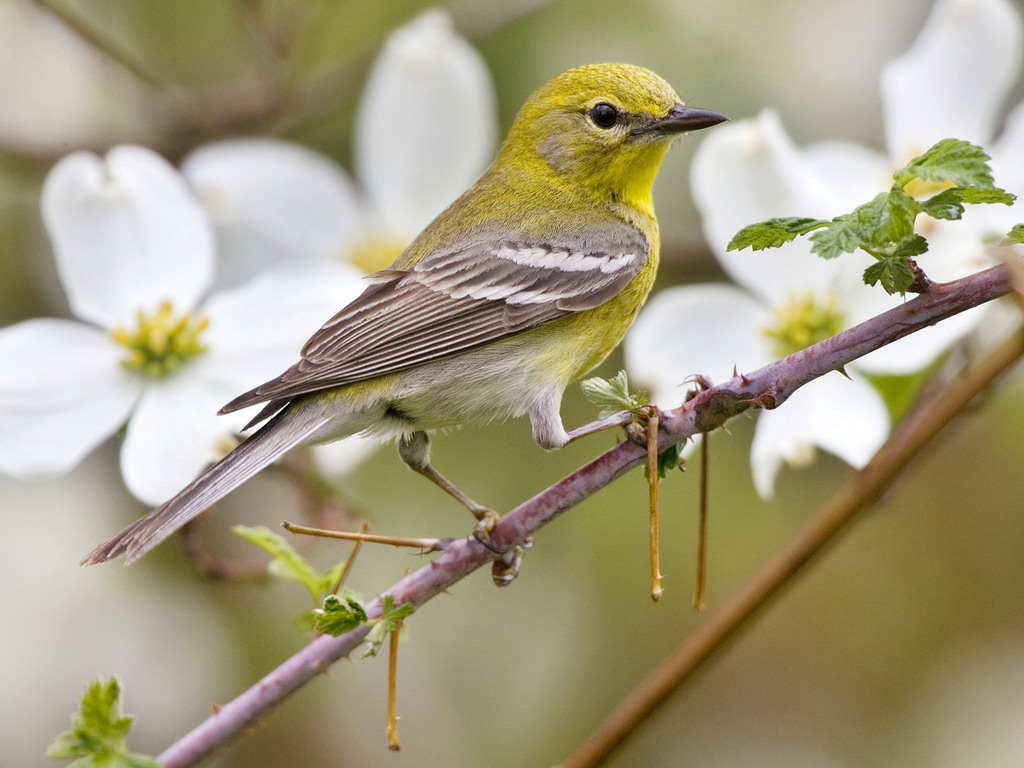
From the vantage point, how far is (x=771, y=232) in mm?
1797

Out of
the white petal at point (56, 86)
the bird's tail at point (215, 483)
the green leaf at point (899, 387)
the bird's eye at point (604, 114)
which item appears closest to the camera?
the bird's tail at point (215, 483)

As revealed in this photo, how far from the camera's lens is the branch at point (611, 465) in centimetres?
169

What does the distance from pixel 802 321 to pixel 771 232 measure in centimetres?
104

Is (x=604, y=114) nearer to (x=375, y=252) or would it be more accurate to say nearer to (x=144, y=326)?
(x=375, y=252)

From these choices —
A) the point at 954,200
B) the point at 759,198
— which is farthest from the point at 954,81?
the point at 954,200

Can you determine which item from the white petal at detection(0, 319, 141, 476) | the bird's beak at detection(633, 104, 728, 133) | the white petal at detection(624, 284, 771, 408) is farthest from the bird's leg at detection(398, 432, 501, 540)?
the bird's beak at detection(633, 104, 728, 133)

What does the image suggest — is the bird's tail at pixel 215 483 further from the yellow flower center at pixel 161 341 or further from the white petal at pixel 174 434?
the yellow flower center at pixel 161 341

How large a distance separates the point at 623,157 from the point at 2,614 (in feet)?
7.51

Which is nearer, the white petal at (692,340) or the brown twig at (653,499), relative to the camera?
the brown twig at (653,499)

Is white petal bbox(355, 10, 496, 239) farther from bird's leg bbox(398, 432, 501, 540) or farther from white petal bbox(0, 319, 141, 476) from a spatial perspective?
white petal bbox(0, 319, 141, 476)

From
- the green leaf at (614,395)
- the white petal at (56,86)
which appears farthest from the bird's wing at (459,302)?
the white petal at (56,86)

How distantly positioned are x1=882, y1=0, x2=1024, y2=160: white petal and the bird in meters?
0.48

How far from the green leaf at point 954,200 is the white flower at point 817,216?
0.74m

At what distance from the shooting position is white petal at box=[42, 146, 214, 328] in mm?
2881
